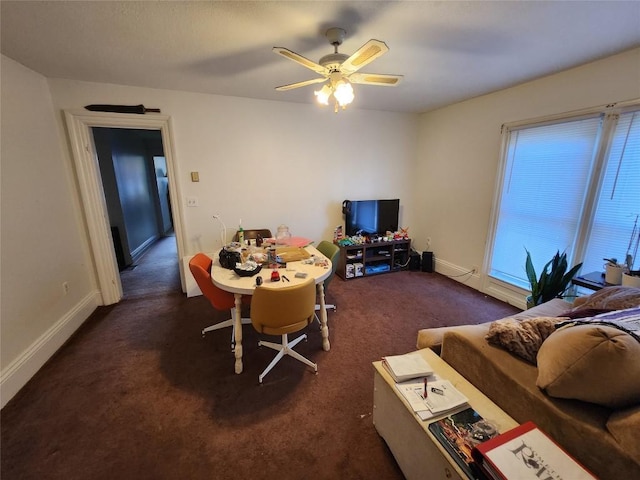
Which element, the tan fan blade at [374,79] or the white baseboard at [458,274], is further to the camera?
the white baseboard at [458,274]

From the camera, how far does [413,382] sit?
1.28 metres

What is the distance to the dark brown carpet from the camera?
138 cm

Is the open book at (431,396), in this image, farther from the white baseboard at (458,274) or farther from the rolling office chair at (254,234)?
the white baseboard at (458,274)

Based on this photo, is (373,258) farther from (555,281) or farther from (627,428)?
(627,428)

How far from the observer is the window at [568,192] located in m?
2.17

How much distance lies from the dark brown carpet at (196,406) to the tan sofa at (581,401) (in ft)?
2.37

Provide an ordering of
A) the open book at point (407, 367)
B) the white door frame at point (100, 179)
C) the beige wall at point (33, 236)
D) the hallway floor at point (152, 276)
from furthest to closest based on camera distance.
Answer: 1. the hallway floor at point (152, 276)
2. the white door frame at point (100, 179)
3. the beige wall at point (33, 236)
4. the open book at point (407, 367)

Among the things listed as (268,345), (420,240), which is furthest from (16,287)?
(420,240)

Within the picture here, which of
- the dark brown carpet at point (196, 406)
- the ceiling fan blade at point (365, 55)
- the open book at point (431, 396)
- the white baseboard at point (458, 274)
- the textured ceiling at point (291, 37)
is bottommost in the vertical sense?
the dark brown carpet at point (196, 406)

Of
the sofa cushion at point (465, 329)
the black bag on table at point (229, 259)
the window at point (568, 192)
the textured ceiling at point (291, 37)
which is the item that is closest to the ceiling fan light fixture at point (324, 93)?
the textured ceiling at point (291, 37)

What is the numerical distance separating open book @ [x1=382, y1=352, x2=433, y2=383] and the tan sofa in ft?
0.78

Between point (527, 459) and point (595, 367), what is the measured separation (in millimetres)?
383

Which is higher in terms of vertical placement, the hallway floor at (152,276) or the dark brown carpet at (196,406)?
the hallway floor at (152,276)

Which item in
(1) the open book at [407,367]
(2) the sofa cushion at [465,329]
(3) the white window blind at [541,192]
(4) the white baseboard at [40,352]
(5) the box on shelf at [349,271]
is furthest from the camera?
(5) the box on shelf at [349,271]
